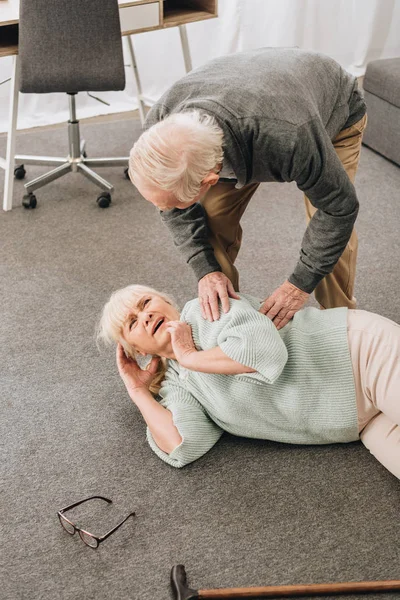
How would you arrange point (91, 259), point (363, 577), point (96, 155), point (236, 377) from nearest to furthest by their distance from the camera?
point (363, 577), point (236, 377), point (91, 259), point (96, 155)

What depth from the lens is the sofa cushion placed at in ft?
10.6

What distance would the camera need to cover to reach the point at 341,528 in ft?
5.47

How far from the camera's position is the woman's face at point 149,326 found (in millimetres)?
1854

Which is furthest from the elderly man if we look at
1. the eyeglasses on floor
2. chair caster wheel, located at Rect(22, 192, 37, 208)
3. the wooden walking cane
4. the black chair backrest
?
chair caster wheel, located at Rect(22, 192, 37, 208)

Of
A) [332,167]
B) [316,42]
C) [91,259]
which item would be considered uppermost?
[332,167]

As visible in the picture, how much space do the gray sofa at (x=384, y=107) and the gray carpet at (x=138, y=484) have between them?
0.85m

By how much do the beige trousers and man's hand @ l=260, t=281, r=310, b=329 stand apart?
0.96 ft

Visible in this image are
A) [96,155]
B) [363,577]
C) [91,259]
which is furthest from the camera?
[96,155]

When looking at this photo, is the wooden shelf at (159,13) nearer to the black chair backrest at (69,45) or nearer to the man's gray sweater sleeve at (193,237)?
the black chair backrest at (69,45)

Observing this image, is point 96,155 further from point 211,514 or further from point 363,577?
point 363,577

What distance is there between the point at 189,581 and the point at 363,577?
37 centimetres

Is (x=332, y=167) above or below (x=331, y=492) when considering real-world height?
above

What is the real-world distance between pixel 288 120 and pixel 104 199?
64.7 inches

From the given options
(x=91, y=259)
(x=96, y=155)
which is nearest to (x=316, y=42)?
(x=96, y=155)
